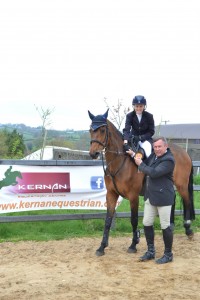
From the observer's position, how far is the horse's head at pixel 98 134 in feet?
20.1

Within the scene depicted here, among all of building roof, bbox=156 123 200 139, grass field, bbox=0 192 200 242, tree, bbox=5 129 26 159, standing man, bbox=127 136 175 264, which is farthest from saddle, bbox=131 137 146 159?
building roof, bbox=156 123 200 139

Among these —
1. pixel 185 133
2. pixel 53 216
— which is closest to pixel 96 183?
pixel 53 216

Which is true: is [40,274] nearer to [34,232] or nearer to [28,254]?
[28,254]

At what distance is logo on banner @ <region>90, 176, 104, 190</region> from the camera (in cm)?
790

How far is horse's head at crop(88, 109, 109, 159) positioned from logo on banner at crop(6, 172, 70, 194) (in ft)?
5.44

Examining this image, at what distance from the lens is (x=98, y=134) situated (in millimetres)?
6254

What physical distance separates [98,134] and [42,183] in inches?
74.1

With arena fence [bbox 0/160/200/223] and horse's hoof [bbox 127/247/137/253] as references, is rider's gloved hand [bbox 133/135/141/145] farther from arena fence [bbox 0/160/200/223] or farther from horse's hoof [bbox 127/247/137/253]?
horse's hoof [bbox 127/247/137/253]

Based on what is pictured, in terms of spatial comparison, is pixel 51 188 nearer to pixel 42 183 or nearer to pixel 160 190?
pixel 42 183

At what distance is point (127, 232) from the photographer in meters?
7.92

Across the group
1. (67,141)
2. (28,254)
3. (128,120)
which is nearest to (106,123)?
(128,120)

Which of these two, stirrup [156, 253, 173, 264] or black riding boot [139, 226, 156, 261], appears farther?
black riding boot [139, 226, 156, 261]

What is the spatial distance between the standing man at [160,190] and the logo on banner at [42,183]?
214cm

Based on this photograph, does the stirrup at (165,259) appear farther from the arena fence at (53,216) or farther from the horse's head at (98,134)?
the arena fence at (53,216)
